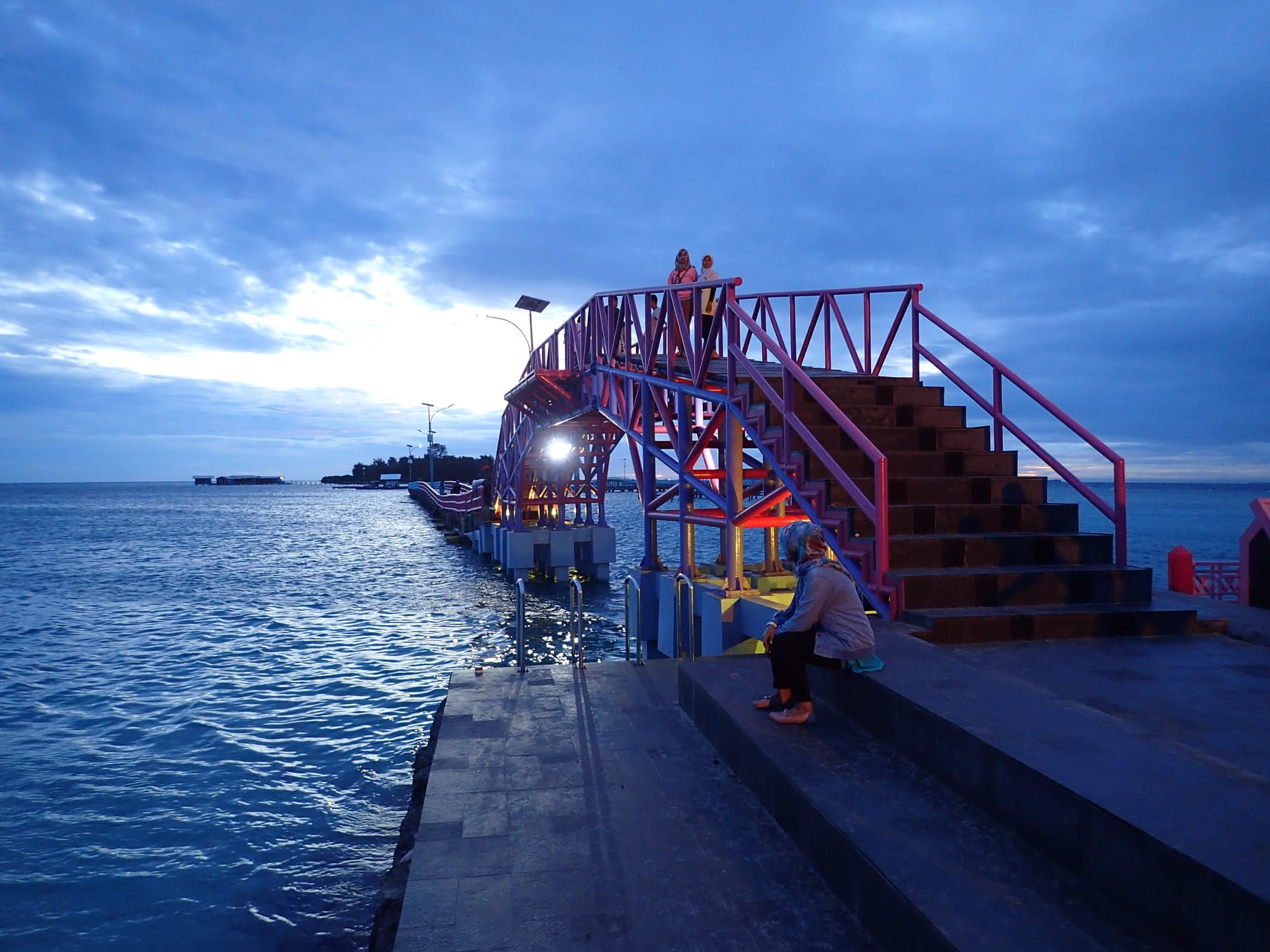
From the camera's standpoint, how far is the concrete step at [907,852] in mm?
2740

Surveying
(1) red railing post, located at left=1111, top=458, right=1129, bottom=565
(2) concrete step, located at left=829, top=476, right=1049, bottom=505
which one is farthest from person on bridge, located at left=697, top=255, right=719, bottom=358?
(1) red railing post, located at left=1111, top=458, right=1129, bottom=565

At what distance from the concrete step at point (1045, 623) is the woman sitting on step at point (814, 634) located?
5.20ft

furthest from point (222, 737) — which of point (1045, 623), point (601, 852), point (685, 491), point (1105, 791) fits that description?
point (1105, 791)

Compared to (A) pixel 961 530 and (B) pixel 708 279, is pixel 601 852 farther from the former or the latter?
(B) pixel 708 279

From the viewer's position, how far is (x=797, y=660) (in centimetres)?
500

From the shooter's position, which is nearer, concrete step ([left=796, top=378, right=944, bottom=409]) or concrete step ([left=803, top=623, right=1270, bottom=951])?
concrete step ([left=803, top=623, right=1270, bottom=951])

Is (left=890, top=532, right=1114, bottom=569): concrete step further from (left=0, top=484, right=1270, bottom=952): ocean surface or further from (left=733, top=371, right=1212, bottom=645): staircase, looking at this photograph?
(left=0, top=484, right=1270, bottom=952): ocean surface

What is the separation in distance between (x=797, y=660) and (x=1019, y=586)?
3.12 metres

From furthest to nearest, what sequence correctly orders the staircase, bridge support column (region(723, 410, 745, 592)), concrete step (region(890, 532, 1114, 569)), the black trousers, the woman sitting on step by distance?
bridge support column (region(723, 410, 745, 592))
concrete step (region(890, 532, 1114, 569))
the staircase
the black trousers
the woman sitting on step

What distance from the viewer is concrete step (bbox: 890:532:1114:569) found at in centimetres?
716

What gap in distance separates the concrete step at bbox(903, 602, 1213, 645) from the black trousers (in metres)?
1.65

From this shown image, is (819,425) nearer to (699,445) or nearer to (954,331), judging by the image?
(954,331)

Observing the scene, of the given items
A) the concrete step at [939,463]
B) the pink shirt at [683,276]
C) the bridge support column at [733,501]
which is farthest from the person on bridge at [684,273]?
the concrete step at [939,463]

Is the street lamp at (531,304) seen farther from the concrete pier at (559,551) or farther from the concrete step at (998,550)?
the concrete step at (998,550)
